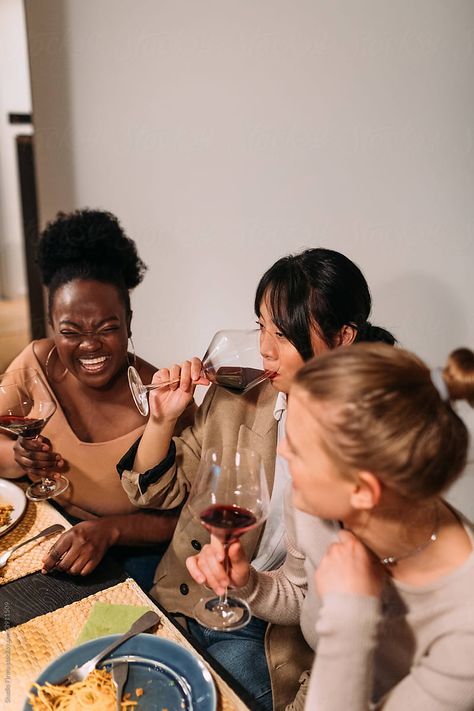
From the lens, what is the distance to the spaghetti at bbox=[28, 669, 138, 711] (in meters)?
0.89

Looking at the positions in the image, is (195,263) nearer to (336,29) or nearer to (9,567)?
(336,29)

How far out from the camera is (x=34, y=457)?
1618 mm

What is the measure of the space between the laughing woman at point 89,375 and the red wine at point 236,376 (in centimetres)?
43

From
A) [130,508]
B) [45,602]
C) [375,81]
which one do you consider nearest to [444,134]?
[375,81]

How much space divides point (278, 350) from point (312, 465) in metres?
0.52

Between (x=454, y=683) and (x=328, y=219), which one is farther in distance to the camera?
(x=328, y=219)

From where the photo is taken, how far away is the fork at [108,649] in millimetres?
939

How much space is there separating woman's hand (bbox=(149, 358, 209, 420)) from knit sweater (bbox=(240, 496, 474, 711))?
748mm

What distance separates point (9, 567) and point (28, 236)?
66.3 inches

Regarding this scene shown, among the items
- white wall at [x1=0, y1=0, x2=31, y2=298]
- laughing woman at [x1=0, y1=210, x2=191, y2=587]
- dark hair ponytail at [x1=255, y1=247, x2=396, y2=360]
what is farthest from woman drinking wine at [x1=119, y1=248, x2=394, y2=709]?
white wall at [x1=0, y1=0, x2=31, y2=298]

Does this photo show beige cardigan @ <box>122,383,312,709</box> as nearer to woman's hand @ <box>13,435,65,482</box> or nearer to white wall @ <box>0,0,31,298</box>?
woman's hand @ <box>13,435,65,482</box>

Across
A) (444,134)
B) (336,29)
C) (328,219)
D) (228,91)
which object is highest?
(336,29)

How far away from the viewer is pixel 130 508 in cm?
175

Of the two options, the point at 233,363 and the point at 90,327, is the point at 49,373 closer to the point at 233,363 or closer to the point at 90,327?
the point at 90,327
